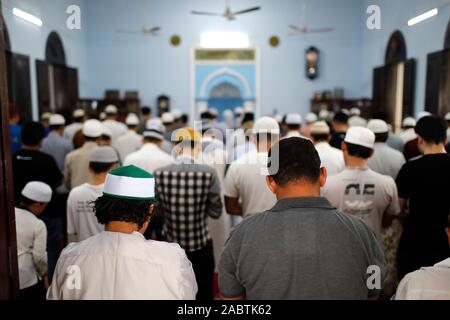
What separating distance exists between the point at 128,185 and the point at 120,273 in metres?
0.28

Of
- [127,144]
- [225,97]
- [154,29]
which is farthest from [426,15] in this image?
[225,97]

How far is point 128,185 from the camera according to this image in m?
1.54

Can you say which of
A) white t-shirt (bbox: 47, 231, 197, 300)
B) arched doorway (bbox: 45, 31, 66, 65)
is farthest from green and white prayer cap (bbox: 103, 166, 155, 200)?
arched doorway (bbox: 45, 31, 66, 65)

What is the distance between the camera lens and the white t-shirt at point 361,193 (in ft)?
8.14

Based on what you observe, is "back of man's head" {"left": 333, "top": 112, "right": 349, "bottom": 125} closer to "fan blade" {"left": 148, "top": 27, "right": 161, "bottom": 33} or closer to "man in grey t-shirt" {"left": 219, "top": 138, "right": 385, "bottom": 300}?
"man in grey t-shirt" {"left": 219, "top": 138, "right": 385, "bottom": 300}

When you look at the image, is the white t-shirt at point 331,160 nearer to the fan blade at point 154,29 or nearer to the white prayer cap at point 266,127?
the white prayer cap at point 266,127

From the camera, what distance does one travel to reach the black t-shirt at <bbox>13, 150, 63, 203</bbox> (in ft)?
10.3

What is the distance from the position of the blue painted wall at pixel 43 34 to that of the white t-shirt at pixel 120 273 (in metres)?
1.10

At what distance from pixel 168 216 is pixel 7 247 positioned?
132 centimetres

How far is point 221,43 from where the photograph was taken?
36.4 feet

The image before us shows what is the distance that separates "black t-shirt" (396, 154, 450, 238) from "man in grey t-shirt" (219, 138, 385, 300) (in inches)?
48.2

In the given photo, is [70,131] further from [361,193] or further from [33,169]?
[361,193]
